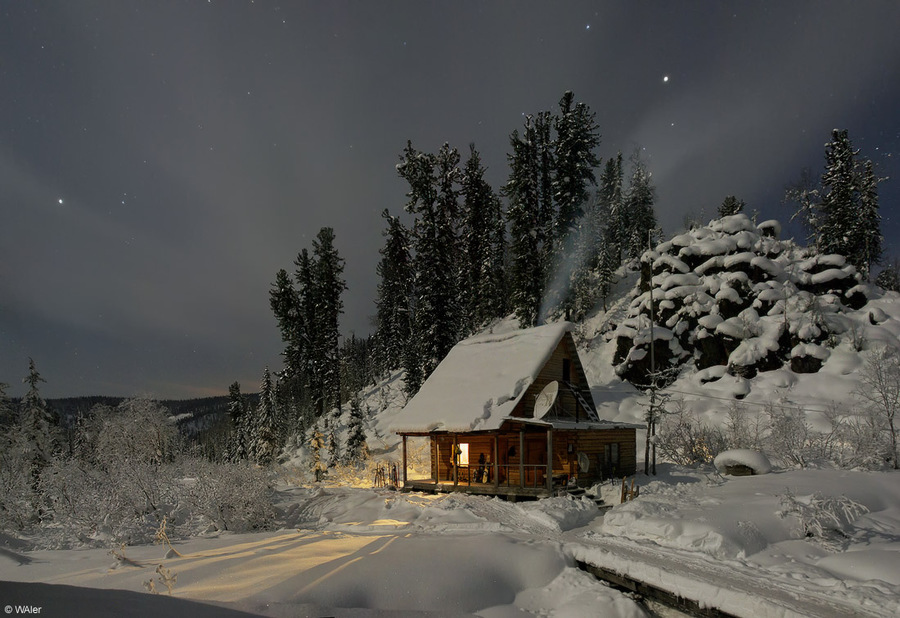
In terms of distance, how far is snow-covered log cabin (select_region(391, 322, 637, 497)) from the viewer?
1948 cm

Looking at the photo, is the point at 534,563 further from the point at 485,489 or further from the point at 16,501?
the point at 16,501

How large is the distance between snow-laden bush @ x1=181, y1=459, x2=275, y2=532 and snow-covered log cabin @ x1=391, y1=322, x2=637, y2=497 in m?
6.87

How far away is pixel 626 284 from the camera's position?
50062 mm

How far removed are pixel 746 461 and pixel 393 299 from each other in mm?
40515

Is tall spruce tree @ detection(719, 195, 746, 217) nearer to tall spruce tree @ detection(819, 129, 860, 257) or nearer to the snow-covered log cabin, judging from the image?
tall spruce tree @ detection(819, 129, 860, 257)

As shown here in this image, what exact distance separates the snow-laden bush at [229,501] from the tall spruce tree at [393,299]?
79.1 ft

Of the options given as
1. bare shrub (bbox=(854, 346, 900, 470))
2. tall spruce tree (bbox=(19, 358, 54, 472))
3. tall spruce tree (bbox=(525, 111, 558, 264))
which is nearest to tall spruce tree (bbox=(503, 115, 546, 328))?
tall spruce tree (bbox=(525, 111, 558, 264))

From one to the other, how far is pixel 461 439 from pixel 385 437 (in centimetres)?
1793

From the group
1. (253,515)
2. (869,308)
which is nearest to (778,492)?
(253,515)

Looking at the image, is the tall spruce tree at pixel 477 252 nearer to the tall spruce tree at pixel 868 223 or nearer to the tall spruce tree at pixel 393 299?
the tall spruce tree at pixel 393 299

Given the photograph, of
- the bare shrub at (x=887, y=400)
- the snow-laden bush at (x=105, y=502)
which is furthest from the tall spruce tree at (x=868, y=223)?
the snow-laden bush at (x=105, y=502)

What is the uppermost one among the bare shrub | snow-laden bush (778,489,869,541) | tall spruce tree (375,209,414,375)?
tall spruce tree (375,209,414,375)

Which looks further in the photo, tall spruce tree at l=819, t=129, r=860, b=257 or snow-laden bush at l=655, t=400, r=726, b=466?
tall spruce tree at l=819, t=129, r=860, b=257

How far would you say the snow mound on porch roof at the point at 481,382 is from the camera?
19.4 meters
